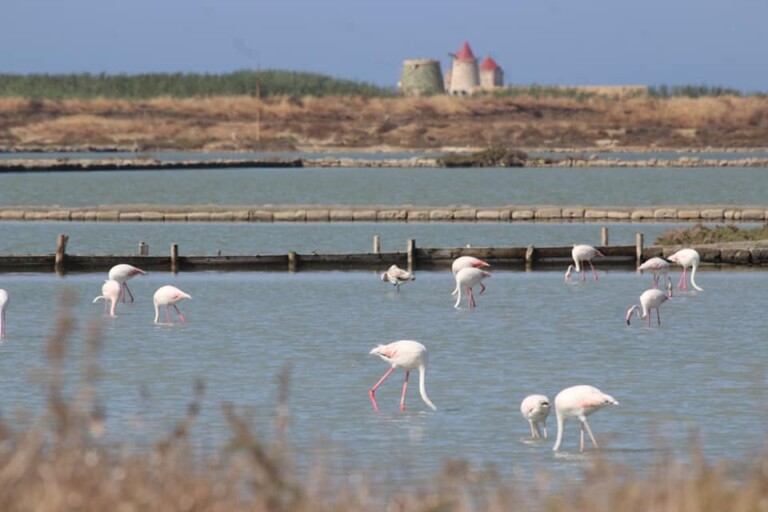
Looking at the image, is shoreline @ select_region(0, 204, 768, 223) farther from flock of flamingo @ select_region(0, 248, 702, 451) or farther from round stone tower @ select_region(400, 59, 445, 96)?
round stone tower @ select_region(400, 59, 445, 96)


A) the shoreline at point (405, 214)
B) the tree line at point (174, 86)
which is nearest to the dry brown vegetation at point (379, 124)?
the tree line at point (174, 86)

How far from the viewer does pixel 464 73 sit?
166125 mm

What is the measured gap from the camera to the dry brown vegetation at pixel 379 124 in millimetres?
130750

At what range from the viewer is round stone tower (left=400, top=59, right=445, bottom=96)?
16612cm

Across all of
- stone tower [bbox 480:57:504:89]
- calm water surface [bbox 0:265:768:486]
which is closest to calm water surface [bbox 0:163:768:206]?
calm water surface [bbox 0:265:768:486]

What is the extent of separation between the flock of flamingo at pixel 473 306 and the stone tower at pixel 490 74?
5463 inches

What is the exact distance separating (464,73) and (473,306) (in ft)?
468

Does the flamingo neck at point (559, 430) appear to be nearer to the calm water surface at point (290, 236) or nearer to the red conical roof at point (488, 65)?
the calm water surface at point (290, 236)

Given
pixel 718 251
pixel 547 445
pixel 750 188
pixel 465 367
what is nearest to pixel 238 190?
pixel 750 188

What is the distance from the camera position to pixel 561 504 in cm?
604

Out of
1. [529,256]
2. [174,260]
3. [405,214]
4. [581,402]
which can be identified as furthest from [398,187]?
[581,402]

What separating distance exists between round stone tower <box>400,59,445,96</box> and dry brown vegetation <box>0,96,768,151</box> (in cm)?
2566

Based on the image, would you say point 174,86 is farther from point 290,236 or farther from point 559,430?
point 559,430

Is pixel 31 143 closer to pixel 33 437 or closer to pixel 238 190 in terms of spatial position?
pixel 238 190
